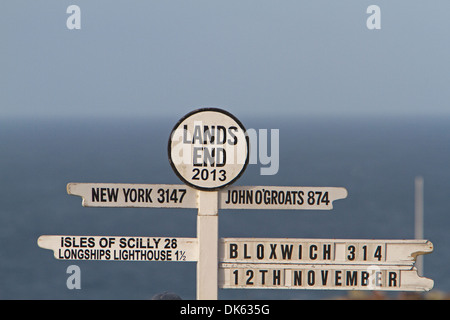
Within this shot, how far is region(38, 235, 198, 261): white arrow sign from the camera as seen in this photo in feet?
22.2

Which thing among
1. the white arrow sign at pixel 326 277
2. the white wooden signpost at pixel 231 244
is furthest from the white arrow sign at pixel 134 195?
the white arrow sign at pixel 326 277

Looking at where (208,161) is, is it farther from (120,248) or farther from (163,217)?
(163,217)

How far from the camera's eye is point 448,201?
338 feet

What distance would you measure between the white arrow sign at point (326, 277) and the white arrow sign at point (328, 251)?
0.16 feet

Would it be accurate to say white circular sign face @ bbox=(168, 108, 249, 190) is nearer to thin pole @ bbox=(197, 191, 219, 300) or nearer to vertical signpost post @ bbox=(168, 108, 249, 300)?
vertical signpost post @ bbox=(168, 108, 249, 300)

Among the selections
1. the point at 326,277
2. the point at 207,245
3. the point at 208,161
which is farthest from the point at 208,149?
the point at 326,277

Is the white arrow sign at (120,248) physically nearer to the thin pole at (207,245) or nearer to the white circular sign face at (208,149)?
the thin pole at (207,245)

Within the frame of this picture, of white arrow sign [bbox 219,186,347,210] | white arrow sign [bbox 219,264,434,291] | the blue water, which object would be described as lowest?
the blue water

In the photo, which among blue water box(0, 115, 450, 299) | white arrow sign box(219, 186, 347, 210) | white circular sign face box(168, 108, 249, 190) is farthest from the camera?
blue water box(0, 115, 450, 299)

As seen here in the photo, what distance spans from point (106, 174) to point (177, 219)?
91.4 feet

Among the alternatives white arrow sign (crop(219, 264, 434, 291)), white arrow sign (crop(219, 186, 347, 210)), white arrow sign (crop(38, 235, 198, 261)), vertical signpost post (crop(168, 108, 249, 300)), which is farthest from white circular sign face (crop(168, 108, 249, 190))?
white arrow sign (crop(219, 264, 434, 291))

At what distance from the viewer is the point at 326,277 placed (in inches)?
266

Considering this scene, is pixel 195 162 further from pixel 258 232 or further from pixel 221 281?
pixel 258 232

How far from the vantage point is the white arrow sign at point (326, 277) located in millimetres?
6738
